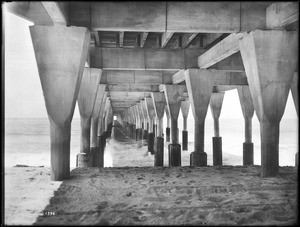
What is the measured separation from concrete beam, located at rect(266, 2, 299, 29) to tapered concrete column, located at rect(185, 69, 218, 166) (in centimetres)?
457

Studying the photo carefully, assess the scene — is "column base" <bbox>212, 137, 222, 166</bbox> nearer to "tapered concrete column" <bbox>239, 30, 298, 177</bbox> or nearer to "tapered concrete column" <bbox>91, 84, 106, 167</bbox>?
"tapered concrete column" <bbox>91, 84, 106, 167</bbox>

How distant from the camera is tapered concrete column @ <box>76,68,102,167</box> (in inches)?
468

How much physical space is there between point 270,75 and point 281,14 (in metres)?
1.42

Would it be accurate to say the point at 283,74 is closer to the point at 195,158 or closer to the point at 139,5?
the point at 139,5

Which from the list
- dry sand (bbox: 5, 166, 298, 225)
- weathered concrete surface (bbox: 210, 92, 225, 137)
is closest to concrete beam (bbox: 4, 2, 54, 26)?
dry sand (bbox: 5, 166, 298, 225)

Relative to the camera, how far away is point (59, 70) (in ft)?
22.3

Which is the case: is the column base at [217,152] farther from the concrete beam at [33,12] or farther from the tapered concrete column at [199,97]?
the concrete beam at [33,12]

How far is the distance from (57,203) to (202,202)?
102 inches

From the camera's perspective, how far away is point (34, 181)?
23.1 ft

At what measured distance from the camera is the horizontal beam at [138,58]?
1154 centimetres

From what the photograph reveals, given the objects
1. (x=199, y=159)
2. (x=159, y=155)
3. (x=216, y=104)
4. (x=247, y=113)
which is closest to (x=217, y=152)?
(x=247, y=113)

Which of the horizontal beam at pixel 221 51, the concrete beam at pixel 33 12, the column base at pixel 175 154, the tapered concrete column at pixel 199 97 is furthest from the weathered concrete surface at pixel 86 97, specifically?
the concrete beam at pixel 33 12

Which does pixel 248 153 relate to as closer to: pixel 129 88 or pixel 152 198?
pixel 129 88

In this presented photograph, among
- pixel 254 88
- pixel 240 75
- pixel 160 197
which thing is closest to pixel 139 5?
pixel 254 88
